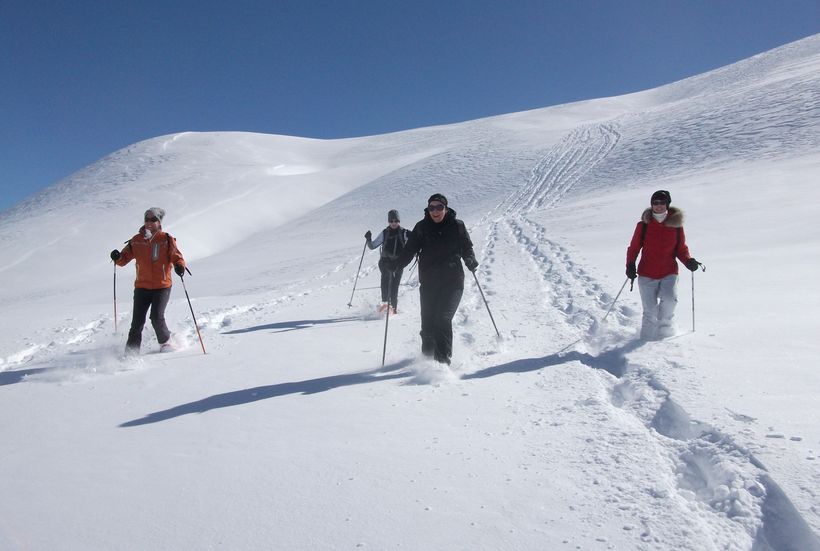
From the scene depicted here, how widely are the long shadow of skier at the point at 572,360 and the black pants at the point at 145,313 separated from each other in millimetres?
3700

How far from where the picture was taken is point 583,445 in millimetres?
3285

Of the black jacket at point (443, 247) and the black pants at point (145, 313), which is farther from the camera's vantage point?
the black pants at point (145, 313)

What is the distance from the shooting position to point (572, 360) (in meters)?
5.19

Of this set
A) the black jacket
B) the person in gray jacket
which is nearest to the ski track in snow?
the person in gray jacket

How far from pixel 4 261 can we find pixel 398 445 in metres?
29.8

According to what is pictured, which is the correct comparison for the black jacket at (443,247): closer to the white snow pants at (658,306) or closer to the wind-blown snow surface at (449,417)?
the wind-blown snow surface at (449,417)

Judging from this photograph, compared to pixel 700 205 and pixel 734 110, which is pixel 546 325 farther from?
pixel 734 110

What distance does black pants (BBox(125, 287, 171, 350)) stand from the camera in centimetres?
631

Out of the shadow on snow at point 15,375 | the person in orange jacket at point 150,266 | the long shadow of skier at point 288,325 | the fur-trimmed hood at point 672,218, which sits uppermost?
the fur-trimmed hood at point 672,218

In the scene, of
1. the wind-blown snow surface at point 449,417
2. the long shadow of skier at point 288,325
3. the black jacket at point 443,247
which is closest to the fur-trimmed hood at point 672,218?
the wind-blown snow surface at point 449,417

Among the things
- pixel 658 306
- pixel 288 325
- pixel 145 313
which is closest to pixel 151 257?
pixel 145 313

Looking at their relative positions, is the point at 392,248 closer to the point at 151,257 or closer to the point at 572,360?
the point at 151,257

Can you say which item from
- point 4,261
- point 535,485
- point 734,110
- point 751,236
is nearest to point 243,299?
point 535,485

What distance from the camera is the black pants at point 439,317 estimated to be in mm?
5277
